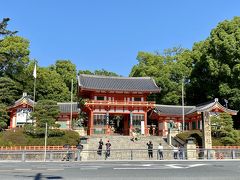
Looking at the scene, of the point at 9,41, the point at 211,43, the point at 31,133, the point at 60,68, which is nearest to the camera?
the point at 31,133

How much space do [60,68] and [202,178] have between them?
186 ft

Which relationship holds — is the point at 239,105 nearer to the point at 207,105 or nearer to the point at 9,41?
the point at 207,105

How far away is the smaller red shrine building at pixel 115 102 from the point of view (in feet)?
160

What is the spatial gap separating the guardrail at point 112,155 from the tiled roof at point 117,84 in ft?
68.9

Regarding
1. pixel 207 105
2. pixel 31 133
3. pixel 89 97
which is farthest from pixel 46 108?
pixel 207 105

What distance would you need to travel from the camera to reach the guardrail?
27031 millimetres

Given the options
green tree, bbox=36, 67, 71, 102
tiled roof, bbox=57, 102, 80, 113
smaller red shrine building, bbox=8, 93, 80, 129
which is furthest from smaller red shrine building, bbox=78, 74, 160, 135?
green tree, bbox=36, 67, 71, 102

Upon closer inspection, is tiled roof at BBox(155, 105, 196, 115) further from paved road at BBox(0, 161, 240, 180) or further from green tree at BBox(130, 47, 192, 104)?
paved road at BBox(0, 161, 240, 180)

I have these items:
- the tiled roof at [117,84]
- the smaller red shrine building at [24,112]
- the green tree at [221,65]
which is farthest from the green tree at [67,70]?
the green tree at [221,65]

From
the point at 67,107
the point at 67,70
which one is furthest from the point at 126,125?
the point at 67,70

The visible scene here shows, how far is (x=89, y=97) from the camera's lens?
51.7 m

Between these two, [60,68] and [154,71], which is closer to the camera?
[154,71]

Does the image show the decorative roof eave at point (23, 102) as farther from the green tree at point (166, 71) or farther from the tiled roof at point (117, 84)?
the green tree at point (166, 71)

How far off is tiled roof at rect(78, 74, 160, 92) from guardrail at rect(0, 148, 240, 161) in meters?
21.0
